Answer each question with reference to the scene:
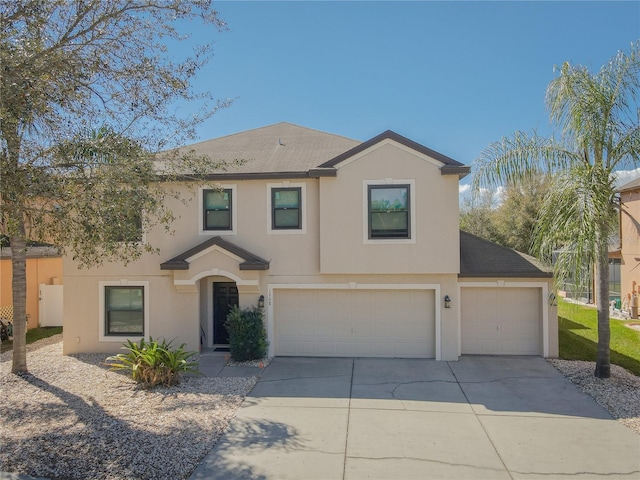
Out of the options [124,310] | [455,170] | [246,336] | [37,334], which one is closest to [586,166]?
[455,170]

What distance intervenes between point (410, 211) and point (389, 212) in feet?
1.86

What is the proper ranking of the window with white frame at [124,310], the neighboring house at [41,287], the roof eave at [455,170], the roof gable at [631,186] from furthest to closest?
1. the roof gable at [631,186]
2. the neighboring house at [41,287]
3. the window with white frame at [124,310]
4. the roof eave at [455,170]

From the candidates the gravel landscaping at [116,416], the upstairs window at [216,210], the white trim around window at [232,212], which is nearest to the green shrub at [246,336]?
the gravel landscaping at [116,416]

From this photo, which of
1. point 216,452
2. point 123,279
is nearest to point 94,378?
point 123,279

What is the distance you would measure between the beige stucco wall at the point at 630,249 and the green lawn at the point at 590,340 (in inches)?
88.5

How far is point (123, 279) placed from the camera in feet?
39.1

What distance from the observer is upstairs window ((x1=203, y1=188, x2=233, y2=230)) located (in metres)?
11.8

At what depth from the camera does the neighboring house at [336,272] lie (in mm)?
10977

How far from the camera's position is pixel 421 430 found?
699 cm

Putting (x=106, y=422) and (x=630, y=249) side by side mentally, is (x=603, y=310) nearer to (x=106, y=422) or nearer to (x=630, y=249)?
(x=106, y=422)

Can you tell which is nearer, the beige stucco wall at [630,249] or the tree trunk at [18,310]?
the tree trunk at [18,310]

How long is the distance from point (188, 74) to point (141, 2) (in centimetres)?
153

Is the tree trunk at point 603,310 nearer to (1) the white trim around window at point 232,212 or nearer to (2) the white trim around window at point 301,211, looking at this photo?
(2) the white trim around window at point 301,211

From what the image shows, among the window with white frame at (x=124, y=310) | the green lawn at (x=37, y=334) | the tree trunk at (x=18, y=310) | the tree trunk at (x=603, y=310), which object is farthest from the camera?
the green lawn at (x=37, y=334)
